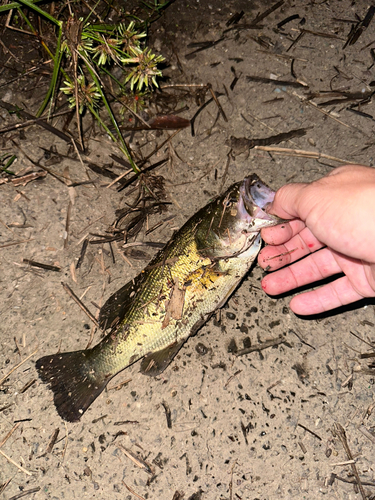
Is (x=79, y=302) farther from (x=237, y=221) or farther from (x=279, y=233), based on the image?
(x=279, y=233)

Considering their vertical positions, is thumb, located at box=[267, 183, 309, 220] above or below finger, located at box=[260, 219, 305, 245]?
above

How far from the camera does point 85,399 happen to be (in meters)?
3.48

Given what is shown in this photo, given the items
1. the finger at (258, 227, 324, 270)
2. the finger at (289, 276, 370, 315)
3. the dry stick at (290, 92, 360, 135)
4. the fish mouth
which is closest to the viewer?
the fish mouth

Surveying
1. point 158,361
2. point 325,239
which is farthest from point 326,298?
point 158,361

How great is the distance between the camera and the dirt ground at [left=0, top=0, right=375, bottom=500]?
353cm

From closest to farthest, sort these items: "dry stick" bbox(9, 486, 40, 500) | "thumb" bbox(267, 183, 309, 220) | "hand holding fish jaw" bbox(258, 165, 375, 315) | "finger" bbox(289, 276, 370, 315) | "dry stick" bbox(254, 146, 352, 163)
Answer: "hand holding fish jaw" bbox(258, 165, 375, 315), "thumb" bbox(267, 183, 309, 220), "dry stick" bbox(9, 486, 40, 500), "finger" bbox(289, 276, 370, 315), "dry stick" bbox(254, 146, 352, 163)

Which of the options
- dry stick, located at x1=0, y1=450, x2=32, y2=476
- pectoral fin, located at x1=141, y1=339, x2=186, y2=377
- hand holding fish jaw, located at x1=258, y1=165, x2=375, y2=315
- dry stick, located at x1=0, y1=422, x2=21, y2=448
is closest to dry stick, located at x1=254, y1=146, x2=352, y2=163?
hand holding fish jaw, located at x1=258, y1=165, x2=375, y2=315

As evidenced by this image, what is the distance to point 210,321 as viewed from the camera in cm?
386

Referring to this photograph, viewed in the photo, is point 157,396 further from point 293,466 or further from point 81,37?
point 81,37

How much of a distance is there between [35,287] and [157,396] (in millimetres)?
1551

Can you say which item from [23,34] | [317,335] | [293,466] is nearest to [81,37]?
[23,34]

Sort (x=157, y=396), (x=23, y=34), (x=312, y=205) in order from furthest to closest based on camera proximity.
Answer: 1. (x=23, y=34)
2. (x=157, y=396)
3. (x=312, y=205)

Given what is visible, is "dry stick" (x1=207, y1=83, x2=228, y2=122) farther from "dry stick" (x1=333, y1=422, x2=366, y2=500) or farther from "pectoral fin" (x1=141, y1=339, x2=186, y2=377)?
"dry stick" (x1=333, y1=422, x2=366, y2=500)

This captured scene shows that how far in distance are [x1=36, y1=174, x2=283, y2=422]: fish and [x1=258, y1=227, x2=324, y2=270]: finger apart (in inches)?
10.8
